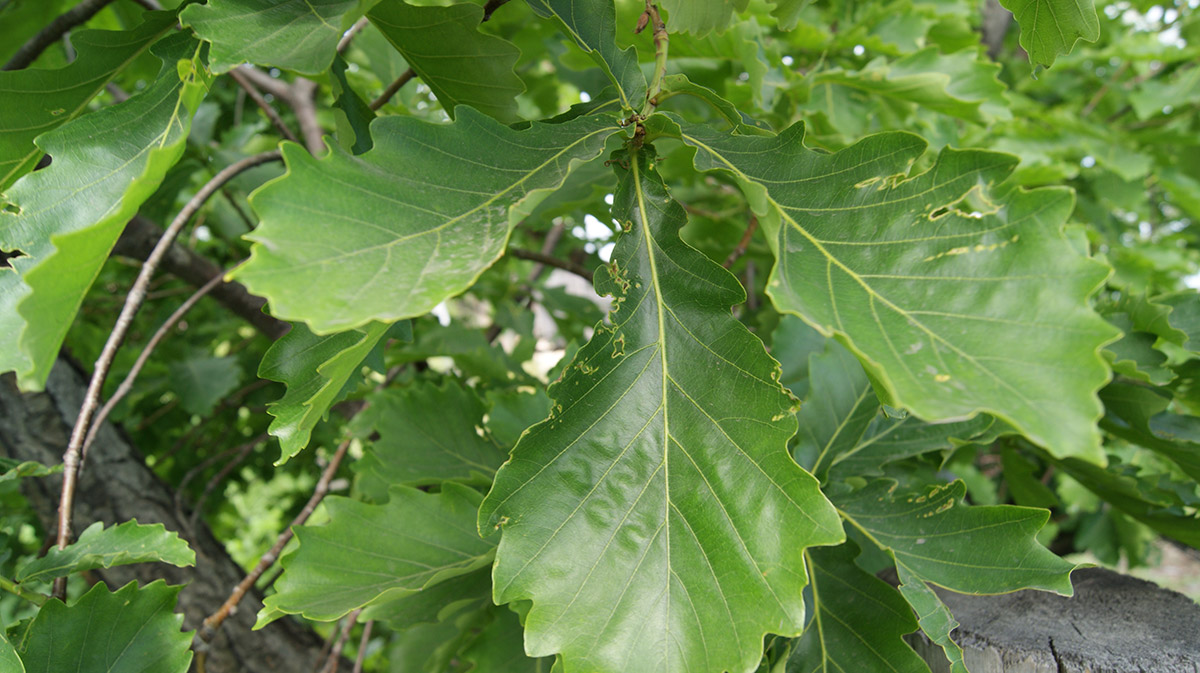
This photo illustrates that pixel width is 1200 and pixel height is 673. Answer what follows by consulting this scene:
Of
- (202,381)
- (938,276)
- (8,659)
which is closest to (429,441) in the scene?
(8,659)

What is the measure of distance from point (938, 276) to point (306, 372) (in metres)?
0.53

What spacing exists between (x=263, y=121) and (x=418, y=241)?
82.1 inches

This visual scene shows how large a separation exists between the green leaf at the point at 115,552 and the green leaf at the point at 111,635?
33 millimetres

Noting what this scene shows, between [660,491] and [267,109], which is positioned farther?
[267,109]

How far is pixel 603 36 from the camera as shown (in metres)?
0.69

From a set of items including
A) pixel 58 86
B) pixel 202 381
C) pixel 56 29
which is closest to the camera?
pixel 58 86

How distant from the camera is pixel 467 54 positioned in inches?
28.6

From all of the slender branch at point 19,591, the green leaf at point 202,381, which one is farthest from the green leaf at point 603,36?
the green leaf at point 202,381

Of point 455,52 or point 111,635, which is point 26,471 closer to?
point 111,635

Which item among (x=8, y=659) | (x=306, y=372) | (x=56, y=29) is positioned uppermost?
(x=56, y=29)

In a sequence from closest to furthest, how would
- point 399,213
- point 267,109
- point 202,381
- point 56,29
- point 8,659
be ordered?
point 399,213 → point 8,659 → point 56,29 → point 267,109 → point 202,381

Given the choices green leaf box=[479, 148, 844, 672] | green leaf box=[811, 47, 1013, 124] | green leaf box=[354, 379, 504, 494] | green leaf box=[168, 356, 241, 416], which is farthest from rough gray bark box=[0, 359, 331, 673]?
green leaf box=[811, 47, 1013, 124]

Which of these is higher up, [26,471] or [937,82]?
[937,82]

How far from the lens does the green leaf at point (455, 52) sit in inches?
27.4
